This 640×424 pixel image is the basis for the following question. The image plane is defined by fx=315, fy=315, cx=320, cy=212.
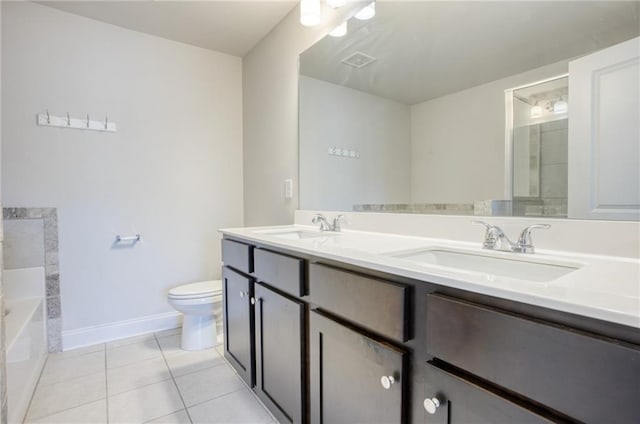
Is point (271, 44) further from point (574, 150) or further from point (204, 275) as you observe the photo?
point (574, 150)

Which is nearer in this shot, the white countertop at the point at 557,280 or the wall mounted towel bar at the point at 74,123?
the white countertop at the point at 557,280

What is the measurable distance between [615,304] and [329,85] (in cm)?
180

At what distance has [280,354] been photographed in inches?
51.3

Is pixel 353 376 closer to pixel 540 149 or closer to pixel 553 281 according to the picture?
pixel 553 281

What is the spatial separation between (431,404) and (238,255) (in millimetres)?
1167

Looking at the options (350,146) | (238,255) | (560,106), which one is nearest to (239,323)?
(238,255)

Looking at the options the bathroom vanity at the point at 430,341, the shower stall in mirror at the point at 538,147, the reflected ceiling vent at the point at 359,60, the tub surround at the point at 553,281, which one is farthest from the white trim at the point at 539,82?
→ the reflected ceiling vent at the point at 359,60

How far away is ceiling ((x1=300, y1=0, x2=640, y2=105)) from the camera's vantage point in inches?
37.4

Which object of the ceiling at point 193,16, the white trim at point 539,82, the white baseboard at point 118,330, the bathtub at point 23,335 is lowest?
the white baseboard at point 118,330

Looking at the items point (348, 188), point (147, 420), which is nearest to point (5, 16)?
point (348, 188)

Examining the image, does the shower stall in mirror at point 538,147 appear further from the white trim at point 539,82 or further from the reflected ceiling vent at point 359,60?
the reflected ceiling vent at point 359,60

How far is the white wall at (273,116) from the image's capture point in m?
2.16

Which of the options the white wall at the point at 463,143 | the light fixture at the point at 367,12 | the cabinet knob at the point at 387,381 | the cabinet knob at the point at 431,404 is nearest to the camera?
the cabinet knob at the point at 431,404

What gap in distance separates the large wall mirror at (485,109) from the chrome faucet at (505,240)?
11cm
